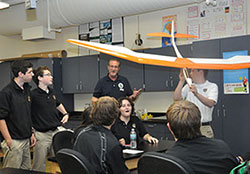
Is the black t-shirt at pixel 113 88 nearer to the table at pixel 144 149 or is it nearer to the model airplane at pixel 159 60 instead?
the table at pixel 144 149

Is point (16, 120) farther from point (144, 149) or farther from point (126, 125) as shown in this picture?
point (144, 149)

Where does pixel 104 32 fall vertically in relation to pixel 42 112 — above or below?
above

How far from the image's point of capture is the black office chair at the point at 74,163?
1.93 m

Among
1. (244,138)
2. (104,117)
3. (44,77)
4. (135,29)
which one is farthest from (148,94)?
(104,117)

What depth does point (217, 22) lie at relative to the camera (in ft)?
17.0

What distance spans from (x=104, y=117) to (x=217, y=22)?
11.5 ft

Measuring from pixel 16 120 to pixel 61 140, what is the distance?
2.53 feet

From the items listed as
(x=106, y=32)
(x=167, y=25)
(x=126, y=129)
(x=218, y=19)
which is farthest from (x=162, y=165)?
(x=106, y=32)

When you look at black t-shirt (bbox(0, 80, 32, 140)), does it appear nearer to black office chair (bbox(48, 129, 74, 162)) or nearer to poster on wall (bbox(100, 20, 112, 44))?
black office chair (bbox(48, 129, 74, 162))

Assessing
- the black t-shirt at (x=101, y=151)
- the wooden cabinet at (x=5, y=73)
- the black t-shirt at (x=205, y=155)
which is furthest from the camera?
the wooden cabinet at (x=5, y=73)

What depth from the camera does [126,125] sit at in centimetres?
359

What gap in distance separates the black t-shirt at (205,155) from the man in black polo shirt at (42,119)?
240 cm

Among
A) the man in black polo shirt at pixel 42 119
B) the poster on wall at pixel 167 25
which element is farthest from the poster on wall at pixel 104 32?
the man in black polo shirt at pixel 42 119

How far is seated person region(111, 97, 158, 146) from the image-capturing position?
3.49m
